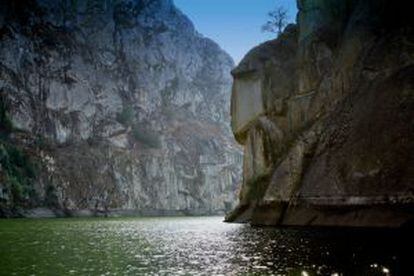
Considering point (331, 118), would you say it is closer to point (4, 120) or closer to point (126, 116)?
point (4, 120)

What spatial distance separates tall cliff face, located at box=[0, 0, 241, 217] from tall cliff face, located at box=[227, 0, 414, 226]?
59.5m

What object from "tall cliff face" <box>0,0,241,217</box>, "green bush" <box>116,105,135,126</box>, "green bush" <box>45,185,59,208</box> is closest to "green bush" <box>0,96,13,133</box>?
"tall cliff face" <box>0,0,241,217</box>

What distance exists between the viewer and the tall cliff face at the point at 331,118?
133ft

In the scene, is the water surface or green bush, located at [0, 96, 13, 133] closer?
the water surface

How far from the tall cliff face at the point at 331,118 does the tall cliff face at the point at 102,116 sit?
59.5 meters

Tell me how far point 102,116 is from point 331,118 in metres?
108

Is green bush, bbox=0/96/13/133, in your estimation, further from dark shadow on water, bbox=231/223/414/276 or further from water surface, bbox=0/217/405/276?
dark shadow on water, bbox=231/223/414/276

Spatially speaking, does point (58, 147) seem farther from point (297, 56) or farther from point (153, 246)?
point (153, 246)

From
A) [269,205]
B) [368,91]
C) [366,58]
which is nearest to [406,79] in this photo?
[368,91]

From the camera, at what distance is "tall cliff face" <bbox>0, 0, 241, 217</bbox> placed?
12350 cm

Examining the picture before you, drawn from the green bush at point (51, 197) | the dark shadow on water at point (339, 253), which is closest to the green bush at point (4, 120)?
the green bush at point (51, 197)

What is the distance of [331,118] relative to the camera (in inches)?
2064

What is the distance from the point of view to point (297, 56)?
221 feet

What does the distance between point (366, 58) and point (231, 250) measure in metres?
29.0
